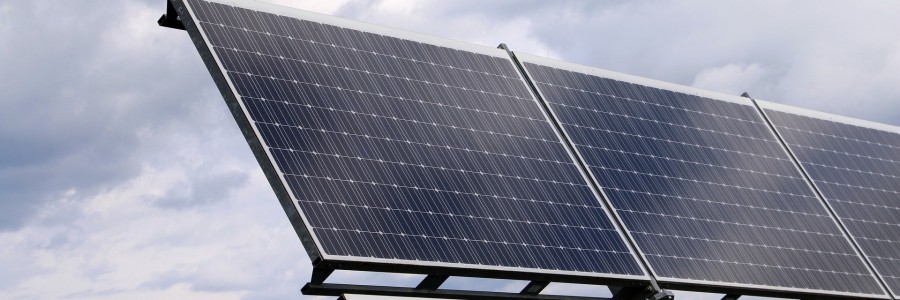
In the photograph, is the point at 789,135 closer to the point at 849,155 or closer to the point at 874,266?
the point at 849,155

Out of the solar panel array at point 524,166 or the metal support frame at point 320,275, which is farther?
the solar panel array at point 524,166

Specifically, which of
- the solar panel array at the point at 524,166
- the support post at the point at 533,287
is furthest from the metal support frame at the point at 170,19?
the support post at the point at 533,287

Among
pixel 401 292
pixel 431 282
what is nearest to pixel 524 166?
pixel 431 282

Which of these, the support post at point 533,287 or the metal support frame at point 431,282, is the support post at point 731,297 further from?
the metal support frame at point 431,282

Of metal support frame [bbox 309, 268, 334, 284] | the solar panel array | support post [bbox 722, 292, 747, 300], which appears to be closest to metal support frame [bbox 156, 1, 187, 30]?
the solar panel array

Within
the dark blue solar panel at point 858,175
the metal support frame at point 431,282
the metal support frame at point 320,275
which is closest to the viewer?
the metal support frame at point 320,275

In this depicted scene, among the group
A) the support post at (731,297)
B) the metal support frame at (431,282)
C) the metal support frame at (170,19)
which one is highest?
the metal support frame at (170,19)

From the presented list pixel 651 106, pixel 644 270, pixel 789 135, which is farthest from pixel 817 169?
pixel 644 270

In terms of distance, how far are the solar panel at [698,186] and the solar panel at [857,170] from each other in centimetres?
61

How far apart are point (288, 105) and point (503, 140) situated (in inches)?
140

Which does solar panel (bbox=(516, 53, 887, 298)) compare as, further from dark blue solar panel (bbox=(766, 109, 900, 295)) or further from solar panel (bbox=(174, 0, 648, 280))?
solar panel (bbox=(174, 0, 648, 280))

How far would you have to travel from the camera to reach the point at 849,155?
23.0 metres

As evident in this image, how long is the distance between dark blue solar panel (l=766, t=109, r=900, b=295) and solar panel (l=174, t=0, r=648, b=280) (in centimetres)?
642

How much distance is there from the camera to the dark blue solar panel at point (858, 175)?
2077cm
